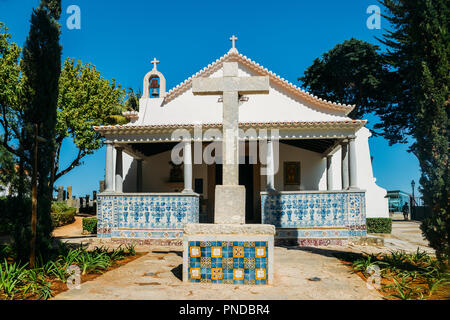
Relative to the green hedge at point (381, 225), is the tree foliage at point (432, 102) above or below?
above

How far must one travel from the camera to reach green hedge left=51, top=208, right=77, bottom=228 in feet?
57.2

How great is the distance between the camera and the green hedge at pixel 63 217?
57.2 ft

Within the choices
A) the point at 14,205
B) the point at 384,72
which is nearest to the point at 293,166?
the point at 14,205

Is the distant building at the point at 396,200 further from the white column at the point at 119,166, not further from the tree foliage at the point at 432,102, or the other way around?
the tree foliage at the point at 432,102

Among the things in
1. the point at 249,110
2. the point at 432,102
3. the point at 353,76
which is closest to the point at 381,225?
the point at 249,110

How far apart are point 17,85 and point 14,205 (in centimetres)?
1443

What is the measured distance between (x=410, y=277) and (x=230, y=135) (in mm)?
3922

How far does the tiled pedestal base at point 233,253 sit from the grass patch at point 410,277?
177cm

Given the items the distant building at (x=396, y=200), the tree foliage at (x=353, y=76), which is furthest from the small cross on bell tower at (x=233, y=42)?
the distant building at (x=396, y=200)

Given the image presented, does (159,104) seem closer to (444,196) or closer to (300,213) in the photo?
(300,213)

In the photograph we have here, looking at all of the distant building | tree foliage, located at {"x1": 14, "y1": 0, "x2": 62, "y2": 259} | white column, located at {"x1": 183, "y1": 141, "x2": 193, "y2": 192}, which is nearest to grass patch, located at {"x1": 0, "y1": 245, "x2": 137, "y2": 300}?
tree foliage, located at {"x1": 14, "y1": 0, "x2": 62, "y2": 259}

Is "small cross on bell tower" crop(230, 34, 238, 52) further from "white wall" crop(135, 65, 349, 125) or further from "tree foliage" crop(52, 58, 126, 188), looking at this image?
"tree foliage" crop(52, 58, 126, 188)

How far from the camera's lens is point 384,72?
2592 cm
